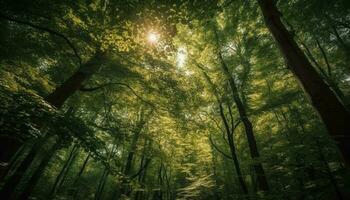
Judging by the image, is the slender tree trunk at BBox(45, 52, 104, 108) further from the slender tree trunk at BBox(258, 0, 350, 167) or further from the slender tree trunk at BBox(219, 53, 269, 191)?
the slender tree trunk at BBox(219, 53, 269, 191)

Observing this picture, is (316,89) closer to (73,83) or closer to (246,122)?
(73,83)

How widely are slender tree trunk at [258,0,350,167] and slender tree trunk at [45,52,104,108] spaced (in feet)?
18.6

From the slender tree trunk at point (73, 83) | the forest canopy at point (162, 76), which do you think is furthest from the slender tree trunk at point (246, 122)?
the slender tree trunk at point (73, 83)

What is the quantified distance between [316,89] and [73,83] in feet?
22.9

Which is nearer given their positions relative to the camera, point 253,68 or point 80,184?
point 253,68

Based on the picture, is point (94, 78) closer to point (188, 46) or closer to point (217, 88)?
point (188, 46)

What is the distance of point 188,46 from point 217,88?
3.05 metres

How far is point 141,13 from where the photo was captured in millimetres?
4848

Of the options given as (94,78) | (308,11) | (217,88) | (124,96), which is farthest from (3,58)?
(308,11)

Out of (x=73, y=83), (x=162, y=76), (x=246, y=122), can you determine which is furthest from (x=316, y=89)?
(x=246, y=122)

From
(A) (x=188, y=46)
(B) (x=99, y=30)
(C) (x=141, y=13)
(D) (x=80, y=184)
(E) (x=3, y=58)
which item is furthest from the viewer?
(D) (x=80, y=184)

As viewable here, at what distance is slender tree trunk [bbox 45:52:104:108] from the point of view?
6.67 meters

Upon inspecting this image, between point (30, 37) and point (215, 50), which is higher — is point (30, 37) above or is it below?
below

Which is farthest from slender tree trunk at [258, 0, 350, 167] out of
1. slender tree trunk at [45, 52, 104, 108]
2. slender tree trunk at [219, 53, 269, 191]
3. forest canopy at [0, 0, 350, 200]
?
slender tree trunk at [219, 53, 269, 191]
